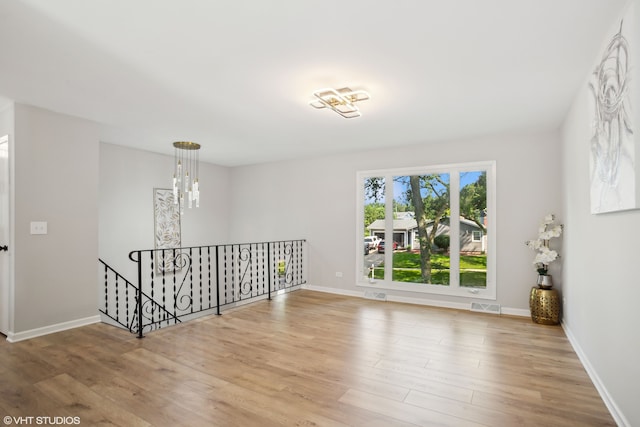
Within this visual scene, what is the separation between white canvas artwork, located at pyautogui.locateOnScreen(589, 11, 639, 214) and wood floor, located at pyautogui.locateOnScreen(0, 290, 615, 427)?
4.79ft

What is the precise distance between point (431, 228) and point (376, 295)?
142 cm

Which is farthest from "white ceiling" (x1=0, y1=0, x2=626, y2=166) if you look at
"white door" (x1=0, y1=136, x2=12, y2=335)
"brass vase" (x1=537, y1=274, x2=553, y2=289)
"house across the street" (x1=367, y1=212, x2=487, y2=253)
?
"brass vase" (x1=537, y1=274, x2=553, y2=289)

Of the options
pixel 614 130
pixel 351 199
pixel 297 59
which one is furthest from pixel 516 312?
pixel 297 59

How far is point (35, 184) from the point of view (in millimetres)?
3562

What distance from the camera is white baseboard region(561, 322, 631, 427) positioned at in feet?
6.73

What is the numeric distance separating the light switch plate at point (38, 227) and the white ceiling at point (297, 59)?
127 centimetres

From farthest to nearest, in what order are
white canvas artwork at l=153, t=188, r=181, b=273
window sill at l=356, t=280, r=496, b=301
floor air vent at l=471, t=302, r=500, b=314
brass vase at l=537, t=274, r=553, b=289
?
white canvas artwork at l=153, t=188, r=181, b=273 < window sill at l=356, t=280, r=496, b=301 < floor air vent at l=471, t=302, r=500, b=314 < brass vase at l=537, t=274, r=553, b=289

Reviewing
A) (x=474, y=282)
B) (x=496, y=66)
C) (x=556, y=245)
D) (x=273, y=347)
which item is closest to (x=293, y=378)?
(x=273, y=347)

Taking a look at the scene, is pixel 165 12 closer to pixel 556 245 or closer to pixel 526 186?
pixel 526 186

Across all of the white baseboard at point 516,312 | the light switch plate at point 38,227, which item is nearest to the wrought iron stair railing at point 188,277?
the light switch plate at point 38,227

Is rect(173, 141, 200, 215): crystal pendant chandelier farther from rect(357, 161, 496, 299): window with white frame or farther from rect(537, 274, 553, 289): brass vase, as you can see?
rect(537, 274, 553, 289): brass vase

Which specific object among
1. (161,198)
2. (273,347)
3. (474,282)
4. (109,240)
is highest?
(161,198)

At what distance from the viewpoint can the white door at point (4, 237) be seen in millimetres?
3502

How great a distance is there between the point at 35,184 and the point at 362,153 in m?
4.49
